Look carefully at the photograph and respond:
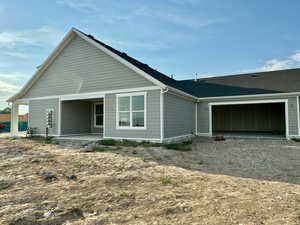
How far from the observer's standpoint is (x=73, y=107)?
12.9 meters

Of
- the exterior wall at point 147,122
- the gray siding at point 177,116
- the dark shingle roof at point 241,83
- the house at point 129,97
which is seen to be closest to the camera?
the exterior wall at point 147,122

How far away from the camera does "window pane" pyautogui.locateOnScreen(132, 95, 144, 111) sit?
31.4 feet

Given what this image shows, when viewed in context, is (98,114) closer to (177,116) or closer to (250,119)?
(177,116)

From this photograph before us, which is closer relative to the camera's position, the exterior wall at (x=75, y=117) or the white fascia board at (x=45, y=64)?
the white fascia board at (x=45, y=64)

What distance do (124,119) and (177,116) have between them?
9.97 feet

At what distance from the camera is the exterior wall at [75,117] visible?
40.3ft

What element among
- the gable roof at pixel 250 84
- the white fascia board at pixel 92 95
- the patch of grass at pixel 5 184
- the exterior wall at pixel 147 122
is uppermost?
the gable roof at pixel 250 84

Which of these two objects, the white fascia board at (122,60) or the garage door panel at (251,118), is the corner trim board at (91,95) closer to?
the white fascia board at (122,60)

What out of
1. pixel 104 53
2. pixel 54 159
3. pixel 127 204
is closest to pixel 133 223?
pixel 127 204

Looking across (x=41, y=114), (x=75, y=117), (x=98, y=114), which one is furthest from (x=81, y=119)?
(x=41, y=114)

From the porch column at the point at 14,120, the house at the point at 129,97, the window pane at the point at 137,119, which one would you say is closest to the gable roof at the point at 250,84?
the house at the point at 129,97

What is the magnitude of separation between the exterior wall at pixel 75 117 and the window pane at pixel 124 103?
4.62 metres

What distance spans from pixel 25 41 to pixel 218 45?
47.8ft

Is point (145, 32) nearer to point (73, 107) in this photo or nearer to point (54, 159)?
point (73, 107)
